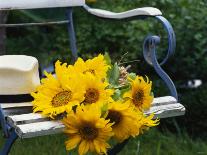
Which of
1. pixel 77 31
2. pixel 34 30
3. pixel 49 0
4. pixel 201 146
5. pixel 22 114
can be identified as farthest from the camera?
pixel 34 30

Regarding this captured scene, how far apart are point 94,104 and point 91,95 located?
2.7 inches

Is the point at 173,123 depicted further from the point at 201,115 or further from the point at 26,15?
the point at 26,15

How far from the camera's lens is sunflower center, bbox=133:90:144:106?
111 inches

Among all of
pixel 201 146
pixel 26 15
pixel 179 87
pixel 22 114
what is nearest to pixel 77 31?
pixel 26 15

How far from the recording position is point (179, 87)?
5016 millimetres

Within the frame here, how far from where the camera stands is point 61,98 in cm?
273

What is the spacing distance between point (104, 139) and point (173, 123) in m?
2.00

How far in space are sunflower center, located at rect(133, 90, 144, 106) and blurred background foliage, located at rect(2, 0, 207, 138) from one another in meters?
1.63

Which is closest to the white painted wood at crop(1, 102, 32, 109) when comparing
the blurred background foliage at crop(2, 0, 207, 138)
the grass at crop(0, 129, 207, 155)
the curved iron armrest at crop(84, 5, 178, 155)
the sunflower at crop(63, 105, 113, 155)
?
the sunflower at crop(63, 105, 113, 155)

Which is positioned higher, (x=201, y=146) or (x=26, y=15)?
(x=26, y=15)

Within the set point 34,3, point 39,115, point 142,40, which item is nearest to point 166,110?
point 39,115

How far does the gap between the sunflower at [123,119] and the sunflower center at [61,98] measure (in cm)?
17

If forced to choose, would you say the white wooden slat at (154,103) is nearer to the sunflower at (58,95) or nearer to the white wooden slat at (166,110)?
the white wooden slat at (166,110)

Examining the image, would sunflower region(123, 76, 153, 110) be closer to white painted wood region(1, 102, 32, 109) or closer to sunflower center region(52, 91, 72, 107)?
sunflower center region(52, 91, 72, 107)
